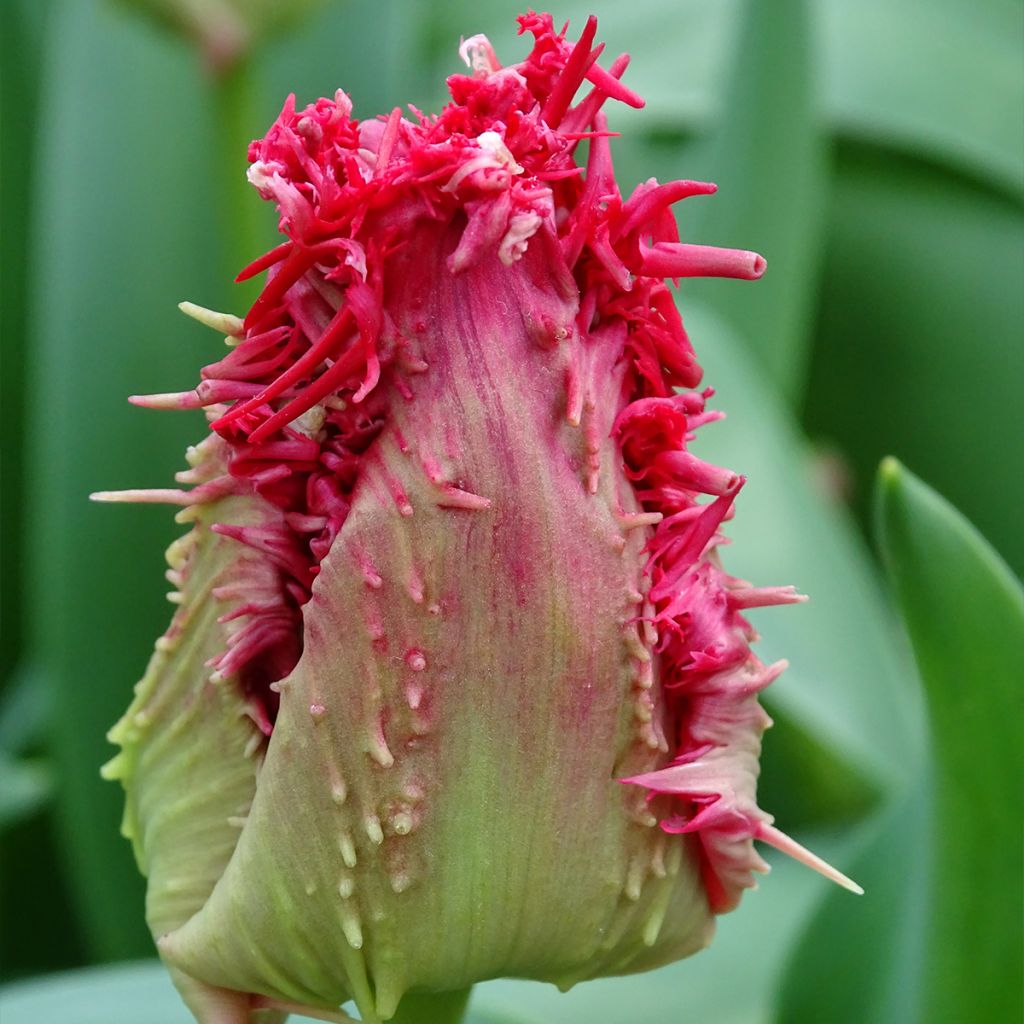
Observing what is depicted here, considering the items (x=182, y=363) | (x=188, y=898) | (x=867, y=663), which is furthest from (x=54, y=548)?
(x=188, y=898)

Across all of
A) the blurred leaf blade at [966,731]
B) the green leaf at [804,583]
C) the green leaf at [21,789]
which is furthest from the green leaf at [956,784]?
the green leaf at [21,789]

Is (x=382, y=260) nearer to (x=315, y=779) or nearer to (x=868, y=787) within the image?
(x=315, y=779)

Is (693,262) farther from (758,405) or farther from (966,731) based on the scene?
(758,405)

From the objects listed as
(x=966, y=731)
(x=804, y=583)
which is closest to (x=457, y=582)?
(x=966, y=731)

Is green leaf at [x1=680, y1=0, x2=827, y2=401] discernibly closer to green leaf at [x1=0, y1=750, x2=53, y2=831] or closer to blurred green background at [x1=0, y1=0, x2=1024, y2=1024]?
blurred green background at [x1=0, y1=0, x2=1024, y2=1024]

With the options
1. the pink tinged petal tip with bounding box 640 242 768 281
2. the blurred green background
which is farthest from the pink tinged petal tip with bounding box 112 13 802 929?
the blurred green background
